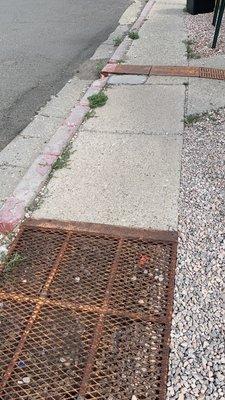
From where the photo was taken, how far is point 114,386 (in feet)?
8.23

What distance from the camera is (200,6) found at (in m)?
8.91

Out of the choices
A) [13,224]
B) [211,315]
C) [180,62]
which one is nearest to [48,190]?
[13,224]

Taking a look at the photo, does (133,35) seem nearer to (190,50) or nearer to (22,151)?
(190,50)

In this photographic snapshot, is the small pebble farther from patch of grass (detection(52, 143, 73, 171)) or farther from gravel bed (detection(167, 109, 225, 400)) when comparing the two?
patch of grass (detection(52, 143, 73, 171))

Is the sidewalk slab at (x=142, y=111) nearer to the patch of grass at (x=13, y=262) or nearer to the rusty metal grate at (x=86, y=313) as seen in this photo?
the rusty metal grate at (x=86, y=313)

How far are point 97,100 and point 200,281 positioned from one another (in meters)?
3.23

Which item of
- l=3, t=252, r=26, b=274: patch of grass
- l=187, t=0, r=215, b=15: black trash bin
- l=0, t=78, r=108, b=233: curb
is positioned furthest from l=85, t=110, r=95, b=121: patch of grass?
l=187, t=0, r=215, b=15: black trash bin

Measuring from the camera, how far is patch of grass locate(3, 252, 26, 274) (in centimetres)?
328

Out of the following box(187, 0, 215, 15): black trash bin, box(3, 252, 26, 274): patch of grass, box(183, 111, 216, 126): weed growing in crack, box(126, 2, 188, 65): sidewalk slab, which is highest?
box(187, 0, 215, 15): black trash bin

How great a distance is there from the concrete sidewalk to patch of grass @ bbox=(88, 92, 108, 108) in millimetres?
69

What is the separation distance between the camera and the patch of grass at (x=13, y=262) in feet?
10.8

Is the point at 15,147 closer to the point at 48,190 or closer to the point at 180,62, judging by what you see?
the point at 48,190

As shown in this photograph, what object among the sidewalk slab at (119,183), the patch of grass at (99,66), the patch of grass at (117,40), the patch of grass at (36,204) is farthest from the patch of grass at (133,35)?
the patch of grass at (36,204)

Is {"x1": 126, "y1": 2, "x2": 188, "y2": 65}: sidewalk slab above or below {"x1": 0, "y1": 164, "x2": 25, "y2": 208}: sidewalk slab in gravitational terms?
above
